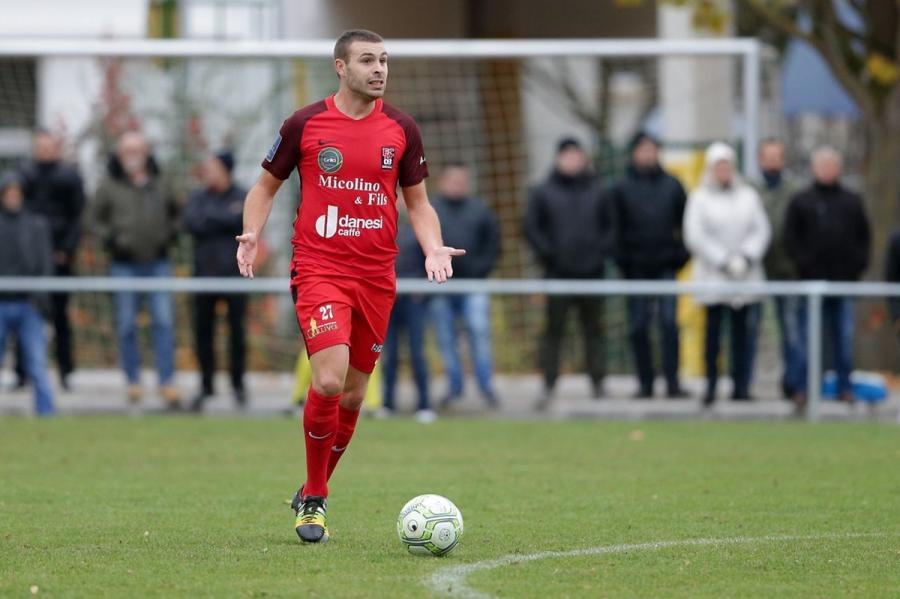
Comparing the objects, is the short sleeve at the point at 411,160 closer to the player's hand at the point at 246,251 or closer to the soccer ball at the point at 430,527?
the player's hand at the point at 246,251

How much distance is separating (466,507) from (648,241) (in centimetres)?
689

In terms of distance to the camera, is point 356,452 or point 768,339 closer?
point 356,452

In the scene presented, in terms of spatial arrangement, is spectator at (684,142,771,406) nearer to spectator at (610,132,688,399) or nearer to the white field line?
spectator at (610,132,688,399)

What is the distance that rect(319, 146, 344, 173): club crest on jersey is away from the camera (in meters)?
7.94

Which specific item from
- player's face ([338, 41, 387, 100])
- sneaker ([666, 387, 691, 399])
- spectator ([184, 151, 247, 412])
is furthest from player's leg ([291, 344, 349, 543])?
sneaker ([666, 387, 691, 399])

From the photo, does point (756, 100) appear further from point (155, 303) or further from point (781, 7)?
point (155, 303)

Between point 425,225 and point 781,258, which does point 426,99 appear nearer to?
point 781,258

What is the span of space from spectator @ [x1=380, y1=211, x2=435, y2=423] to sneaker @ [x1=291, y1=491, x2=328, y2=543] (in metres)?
7.36

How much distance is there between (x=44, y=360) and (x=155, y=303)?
112 centimetres

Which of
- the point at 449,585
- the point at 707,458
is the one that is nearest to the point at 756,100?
the point at 707,458

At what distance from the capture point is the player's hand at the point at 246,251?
26.2ft

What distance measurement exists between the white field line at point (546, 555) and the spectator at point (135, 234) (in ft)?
27.9

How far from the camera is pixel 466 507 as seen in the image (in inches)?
360

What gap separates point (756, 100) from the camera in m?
16.7
